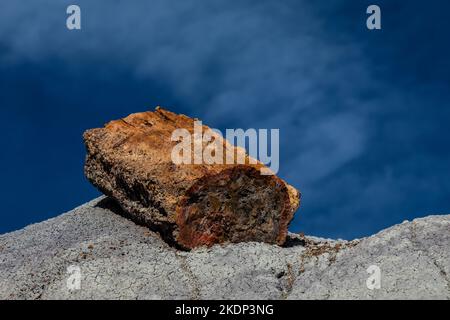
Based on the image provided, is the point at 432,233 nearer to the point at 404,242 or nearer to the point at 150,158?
the point at 404,242

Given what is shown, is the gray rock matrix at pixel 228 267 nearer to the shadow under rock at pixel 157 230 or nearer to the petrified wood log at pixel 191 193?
the shadow under rock at pixel 157 230

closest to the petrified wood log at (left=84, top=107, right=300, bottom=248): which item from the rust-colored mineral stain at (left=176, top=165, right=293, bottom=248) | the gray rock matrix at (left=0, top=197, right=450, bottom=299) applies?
the rust-colored mineral stain at (left=176, top=165, right=293, bottom=248)

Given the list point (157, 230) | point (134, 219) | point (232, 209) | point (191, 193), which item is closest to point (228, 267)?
point (232, 209)

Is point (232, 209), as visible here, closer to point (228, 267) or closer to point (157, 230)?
point (228, 267)

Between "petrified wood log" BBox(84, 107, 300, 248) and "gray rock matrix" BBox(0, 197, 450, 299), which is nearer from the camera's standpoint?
"gray rock matrix" BBox(0, 197, 450, 299)

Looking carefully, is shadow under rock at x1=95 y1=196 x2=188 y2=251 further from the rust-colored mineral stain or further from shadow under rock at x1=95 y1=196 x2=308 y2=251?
the rust-colored mineral stain

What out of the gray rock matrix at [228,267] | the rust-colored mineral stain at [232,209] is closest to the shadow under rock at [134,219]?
the gray rock matrix at [228,267]
